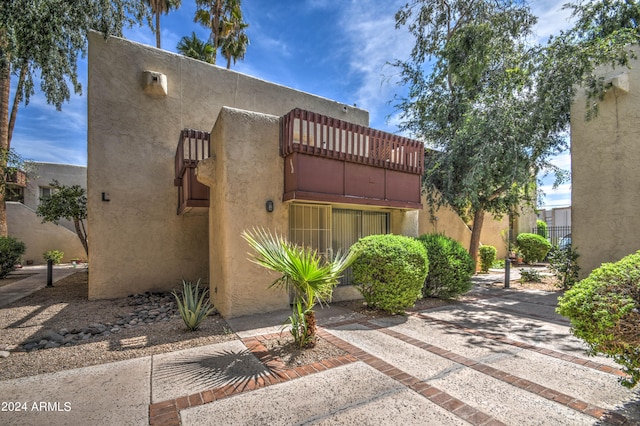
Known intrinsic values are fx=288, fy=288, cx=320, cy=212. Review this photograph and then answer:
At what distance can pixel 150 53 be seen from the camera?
8.84 meters

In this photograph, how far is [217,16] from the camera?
1831 cm

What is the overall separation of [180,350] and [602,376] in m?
5.53

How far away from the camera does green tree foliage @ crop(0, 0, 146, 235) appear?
8.11m

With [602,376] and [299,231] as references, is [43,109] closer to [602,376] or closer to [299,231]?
[299,231]

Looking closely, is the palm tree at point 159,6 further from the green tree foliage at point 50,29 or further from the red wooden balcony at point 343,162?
the red wooden balcony at point 343,162

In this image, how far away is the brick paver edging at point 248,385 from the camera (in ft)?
Result: 8.92

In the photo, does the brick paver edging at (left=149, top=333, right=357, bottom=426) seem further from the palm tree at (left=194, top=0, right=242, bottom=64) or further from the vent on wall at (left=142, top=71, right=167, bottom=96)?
the palm tree at (left=194, top=0, right=242, bottom=64)

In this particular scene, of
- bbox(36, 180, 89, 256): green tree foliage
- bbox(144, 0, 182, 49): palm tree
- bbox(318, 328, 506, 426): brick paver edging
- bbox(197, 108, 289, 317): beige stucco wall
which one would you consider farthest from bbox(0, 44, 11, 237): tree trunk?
A: bbox(318, 328, 506, 426): brick paver edging

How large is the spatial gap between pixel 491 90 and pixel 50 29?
14324 mm

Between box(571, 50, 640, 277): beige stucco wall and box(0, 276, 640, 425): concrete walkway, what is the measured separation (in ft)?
18.7

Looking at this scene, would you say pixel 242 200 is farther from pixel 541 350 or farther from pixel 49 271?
pixel 49 271

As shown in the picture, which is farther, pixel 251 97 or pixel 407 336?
pixel 251 97

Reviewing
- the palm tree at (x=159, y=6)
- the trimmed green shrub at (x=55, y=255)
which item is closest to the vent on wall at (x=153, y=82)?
the palm tree at (x=159, y=6)

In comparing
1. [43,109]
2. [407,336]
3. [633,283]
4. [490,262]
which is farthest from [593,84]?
[43,109]
